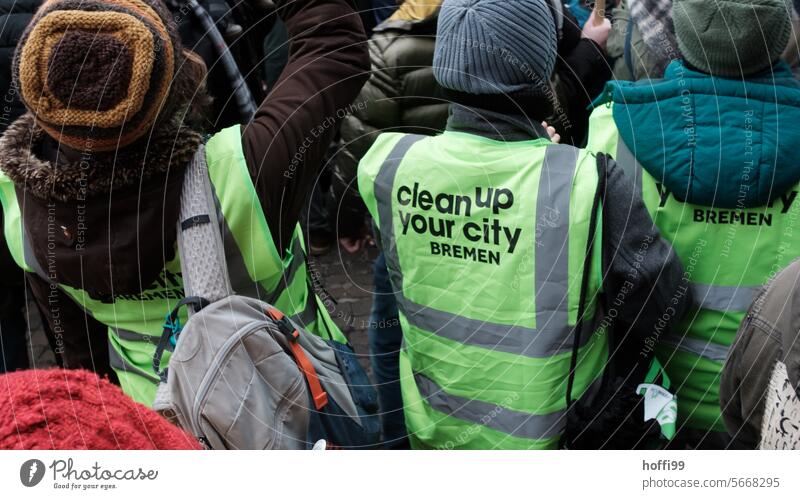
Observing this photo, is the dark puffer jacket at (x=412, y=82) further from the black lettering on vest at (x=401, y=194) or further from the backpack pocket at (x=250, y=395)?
the backpack pocket at (x=250, y=395)

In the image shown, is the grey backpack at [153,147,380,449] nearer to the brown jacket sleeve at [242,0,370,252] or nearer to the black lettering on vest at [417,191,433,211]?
the brown jacket sleeve at [242,0,370,252]

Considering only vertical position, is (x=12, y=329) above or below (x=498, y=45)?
below

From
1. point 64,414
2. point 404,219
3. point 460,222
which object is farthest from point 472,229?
point 64,414

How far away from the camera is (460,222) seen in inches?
76.0

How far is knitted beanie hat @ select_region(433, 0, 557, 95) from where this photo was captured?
5.98 ft

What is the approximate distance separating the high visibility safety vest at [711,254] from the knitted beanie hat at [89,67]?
105 centimetres

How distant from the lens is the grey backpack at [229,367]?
5.23ft

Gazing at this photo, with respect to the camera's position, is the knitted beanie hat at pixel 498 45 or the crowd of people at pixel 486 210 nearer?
the crowd of people at pixel 486 210

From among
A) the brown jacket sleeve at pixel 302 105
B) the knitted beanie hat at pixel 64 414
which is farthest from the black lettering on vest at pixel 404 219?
the knitted beanie hat at pixel 64 414

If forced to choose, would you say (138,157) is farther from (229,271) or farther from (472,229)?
(472,229)

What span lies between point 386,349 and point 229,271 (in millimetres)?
1034
